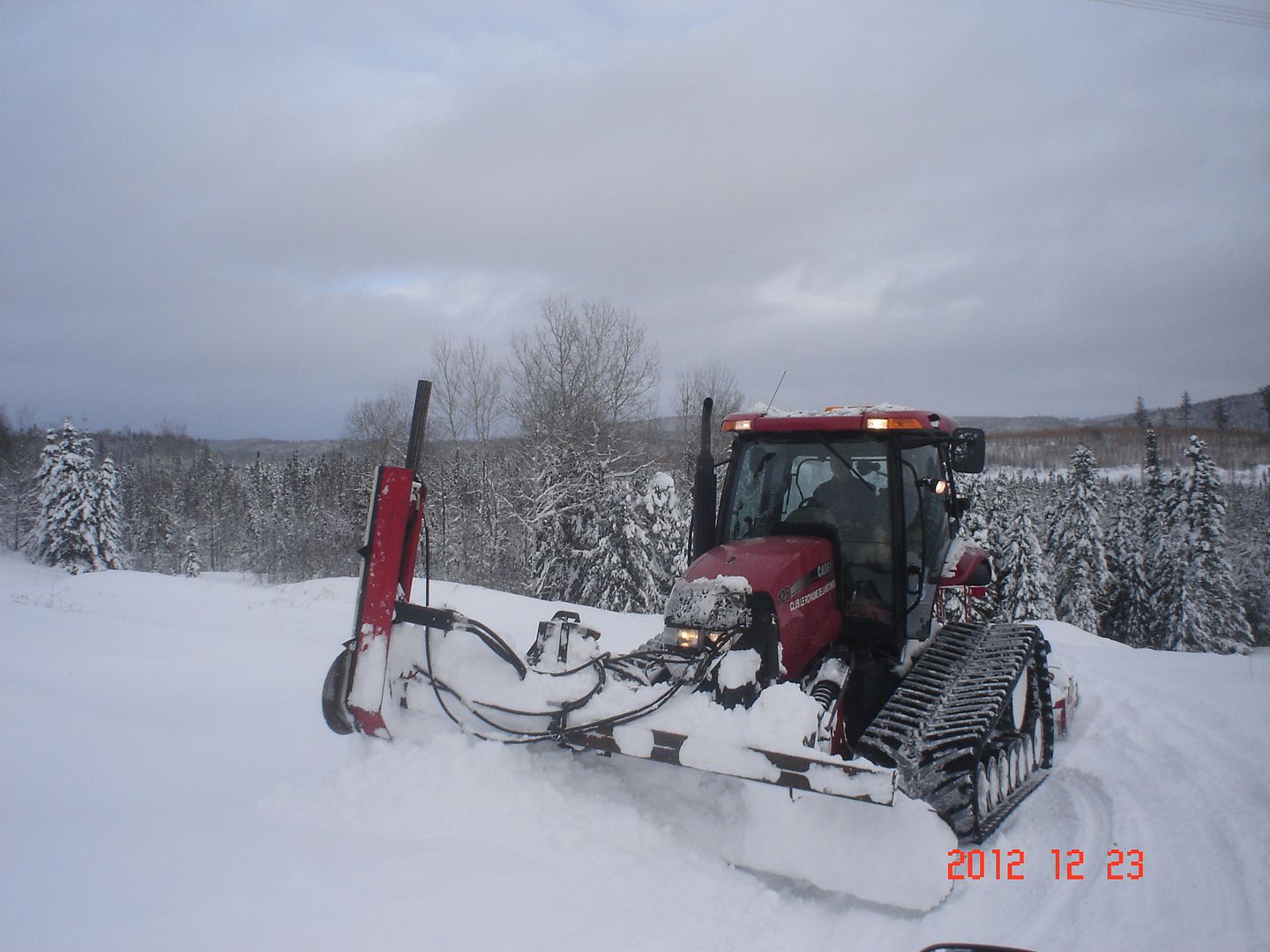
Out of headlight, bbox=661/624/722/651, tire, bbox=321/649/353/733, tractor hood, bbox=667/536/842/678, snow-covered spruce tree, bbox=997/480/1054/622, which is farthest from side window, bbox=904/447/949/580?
snow-covered spruce tree, bbox=997/480/1054/622

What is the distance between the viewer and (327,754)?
188 inches

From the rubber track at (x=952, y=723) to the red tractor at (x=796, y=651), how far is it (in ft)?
0.04

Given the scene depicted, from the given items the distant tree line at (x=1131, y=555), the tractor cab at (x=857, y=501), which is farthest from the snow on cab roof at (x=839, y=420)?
the distant tree line at (x=1131, y=555)

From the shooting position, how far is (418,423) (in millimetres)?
3920

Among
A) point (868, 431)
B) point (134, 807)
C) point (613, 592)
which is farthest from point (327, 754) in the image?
point (613, 592)

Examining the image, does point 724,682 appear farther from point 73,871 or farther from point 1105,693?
point 1105,693

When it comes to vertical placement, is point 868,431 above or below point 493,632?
above

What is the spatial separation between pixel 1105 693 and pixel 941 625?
3265 millimetres

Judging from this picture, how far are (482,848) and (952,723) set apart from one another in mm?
2389

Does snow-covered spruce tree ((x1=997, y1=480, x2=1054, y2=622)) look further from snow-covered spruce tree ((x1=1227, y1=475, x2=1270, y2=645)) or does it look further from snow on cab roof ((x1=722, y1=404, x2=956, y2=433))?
snow on cab roof ((x1=722, y1=404, x2=956, y2=433))

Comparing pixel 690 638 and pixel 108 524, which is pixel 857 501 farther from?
pixel 108 524

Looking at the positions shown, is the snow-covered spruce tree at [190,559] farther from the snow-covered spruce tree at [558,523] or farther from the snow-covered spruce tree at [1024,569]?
the snow-covered spruce tree at [1024,569]

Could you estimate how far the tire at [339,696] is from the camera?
394 centimetres
